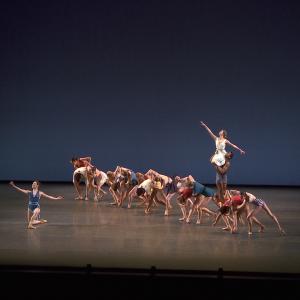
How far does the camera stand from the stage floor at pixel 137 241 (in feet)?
23.2

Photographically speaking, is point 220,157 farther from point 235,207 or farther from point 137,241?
point 137,241

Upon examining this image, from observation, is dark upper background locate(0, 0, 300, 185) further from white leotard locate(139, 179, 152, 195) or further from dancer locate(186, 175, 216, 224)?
dancer locate(186, 175, 216, 224)

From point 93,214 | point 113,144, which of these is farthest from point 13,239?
point 113,144

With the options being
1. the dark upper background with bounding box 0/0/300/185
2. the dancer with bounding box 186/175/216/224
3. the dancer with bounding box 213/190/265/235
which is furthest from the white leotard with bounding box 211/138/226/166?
the dark upper background with bounding box 0/0/300/185

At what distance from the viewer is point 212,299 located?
16.8 ft

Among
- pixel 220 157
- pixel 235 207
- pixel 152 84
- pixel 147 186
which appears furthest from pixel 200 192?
pixel 152 84

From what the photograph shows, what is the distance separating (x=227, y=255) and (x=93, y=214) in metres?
3.87

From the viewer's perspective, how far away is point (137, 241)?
8398 millimetres

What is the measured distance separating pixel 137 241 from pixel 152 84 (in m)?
7.88

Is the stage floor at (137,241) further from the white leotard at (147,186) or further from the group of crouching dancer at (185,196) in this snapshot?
the white leotard at (147,186)

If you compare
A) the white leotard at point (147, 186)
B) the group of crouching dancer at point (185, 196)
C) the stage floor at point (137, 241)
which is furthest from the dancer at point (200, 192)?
the white leotard at point (147, 186)

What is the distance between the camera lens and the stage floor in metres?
7.06

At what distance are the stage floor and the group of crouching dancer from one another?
20cm

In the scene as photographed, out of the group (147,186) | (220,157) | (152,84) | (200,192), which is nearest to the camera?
(200,192)
